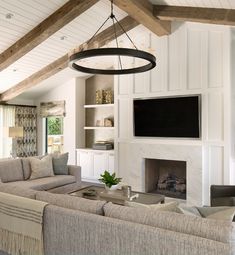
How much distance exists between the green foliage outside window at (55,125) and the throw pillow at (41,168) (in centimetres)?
281

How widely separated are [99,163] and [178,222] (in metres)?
4.98

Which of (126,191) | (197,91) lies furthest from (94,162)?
(197,91)

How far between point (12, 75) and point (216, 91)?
15.2 ft

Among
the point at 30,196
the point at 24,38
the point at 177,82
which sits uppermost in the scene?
the point at 24,38

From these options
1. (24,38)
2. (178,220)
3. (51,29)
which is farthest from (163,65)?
(178,220)

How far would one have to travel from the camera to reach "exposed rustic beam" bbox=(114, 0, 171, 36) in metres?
3.92

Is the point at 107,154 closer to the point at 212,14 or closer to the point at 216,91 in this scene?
the point at 216,91

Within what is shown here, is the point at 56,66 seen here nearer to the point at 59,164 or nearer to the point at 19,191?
the point at 59,164

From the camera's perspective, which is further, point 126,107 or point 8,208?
point 126,107

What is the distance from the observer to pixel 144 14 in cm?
424

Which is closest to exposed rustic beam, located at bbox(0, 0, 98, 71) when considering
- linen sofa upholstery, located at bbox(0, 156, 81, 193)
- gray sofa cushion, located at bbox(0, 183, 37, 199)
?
linen sofa upholstery, located at bbox(0, 156, 81, 193)

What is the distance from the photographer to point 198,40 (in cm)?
498

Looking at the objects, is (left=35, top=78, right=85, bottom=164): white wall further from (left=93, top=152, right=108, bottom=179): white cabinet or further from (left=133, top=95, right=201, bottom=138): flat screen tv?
(left=133, top=95, right=201, bottom=138): flat screen tv

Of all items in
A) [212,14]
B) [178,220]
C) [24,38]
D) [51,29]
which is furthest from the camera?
[24,38]
